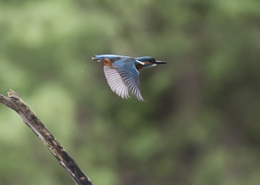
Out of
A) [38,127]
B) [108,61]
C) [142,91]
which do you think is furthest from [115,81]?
[142,91]

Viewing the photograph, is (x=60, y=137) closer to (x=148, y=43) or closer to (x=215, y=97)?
(x=148, y=43)

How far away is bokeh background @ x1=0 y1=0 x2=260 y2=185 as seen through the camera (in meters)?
4.29

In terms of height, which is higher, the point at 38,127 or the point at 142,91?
the point at 38,127

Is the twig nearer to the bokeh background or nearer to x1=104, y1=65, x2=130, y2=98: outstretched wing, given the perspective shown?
x1=104, y1=65, x2=130, y2=98: outstretched wing

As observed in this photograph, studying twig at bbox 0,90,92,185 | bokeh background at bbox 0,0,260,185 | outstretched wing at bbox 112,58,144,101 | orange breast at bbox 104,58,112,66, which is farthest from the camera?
bokeh background at bbox 0,0,260,185

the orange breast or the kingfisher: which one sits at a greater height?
the orange breast

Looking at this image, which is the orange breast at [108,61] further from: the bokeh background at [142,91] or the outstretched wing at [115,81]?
the bokeh background at [142,91]

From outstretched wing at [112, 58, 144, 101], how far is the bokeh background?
7.22 feet

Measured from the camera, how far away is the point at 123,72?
1888 millimetres

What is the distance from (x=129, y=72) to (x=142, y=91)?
2.76 m

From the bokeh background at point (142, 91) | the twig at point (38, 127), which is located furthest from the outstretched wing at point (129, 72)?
the bokeh background at point (142, 91)

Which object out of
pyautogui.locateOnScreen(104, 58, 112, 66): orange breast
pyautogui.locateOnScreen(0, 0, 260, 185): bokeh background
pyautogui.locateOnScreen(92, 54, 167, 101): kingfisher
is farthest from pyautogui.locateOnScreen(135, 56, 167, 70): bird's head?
pyautogui.locateOnScreen(0, 0, 260, 185): bokeh background

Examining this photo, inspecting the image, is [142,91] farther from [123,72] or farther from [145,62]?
[123,72]

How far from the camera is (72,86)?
4594 millimetres
